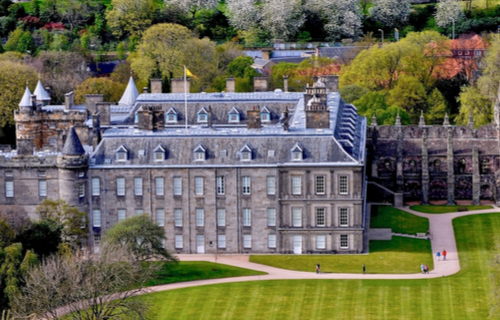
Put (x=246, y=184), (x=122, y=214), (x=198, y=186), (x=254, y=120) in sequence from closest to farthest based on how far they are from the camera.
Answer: (x=246, y=184) < (x=198, y=186) < (x=122, y=214) < (x=254, y=120)

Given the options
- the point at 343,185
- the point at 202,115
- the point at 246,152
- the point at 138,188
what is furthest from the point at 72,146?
the point at 343,185

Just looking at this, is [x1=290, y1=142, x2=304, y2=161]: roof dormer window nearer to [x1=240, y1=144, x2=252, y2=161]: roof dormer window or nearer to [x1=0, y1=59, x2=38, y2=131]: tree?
[x1=240, y1=144, x2=252, y2=161]: roof dormer window

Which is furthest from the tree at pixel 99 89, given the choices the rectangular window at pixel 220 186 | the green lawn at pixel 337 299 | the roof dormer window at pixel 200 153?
the green lawn at pixel 337 299

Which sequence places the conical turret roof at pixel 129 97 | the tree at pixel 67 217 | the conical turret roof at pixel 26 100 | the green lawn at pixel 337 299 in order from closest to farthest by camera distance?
1. the green lawn at pixel 337 299
2. the tree at pixel 67 217
3. the conical turret roof at pixel 26 100
4. the conical turret roof at pixel 129 97

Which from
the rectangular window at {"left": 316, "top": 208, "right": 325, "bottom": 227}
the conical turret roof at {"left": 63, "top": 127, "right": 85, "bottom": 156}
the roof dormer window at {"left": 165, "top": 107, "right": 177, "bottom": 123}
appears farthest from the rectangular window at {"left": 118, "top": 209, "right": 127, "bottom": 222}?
the roof dormer window at {"left": 165, "top": 107, "right": 177, "bottom": 123}

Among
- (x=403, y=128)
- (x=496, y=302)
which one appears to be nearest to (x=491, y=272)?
(x=496, y=302)

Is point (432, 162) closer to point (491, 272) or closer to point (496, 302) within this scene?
point (491, 272)

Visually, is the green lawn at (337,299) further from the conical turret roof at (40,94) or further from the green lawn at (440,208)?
the conical turret roof at (40,94)

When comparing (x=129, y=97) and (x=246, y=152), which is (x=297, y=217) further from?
(x=129, y=97)
